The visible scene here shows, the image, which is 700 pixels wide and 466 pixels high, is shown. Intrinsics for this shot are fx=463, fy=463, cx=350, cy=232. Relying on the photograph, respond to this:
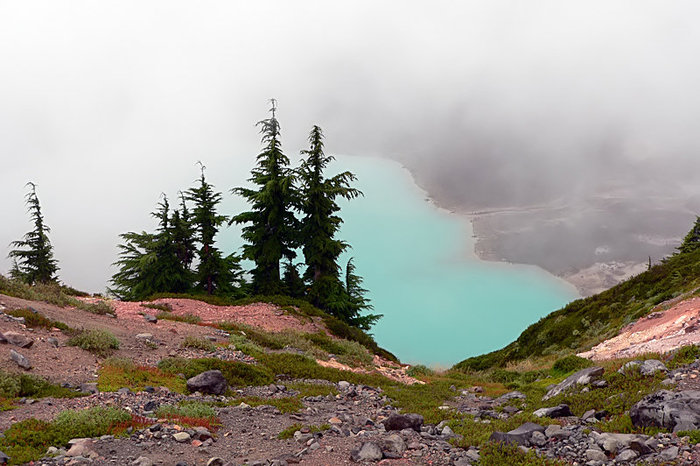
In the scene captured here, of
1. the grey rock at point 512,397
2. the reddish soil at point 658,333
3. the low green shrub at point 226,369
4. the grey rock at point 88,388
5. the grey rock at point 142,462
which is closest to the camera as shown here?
the grey rock at point 142,462

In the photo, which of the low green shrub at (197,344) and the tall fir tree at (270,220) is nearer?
the low green shrub at (197,344)

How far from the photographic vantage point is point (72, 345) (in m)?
16.1

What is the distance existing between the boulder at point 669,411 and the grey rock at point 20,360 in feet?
50.6

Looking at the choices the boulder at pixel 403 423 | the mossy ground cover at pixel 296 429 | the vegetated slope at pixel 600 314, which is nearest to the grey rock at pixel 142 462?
the mossy ground cover at pixel 296 429

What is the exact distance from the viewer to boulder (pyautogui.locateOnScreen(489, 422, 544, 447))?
8609 millimetres

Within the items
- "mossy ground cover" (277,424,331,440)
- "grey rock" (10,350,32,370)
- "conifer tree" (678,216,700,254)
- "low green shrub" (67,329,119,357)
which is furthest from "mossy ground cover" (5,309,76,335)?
"conifer tree" (678,216,700,254)

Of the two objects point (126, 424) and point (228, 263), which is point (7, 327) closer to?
point (126, 424)

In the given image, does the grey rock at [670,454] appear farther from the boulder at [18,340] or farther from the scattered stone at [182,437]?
the boulder at [18,340]

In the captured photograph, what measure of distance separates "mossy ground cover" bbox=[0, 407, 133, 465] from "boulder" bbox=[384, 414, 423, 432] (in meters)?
5.80

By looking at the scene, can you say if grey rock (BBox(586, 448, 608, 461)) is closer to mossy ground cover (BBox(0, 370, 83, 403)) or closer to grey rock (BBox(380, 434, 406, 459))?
grey rock (BBox(380, 434, 406, 459))

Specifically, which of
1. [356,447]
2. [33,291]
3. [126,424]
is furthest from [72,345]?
[356,447]

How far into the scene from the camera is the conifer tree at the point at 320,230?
39.0 meters

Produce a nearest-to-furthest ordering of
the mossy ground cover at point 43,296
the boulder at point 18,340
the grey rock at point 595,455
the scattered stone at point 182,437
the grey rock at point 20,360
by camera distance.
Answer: the grey rock at point 595,455, the scattered stone at point 182,437, the grey rock at point 20,360, the boulder at point 18,340, the mossy ground cover at point 43,296

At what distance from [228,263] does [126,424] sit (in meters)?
34.5
